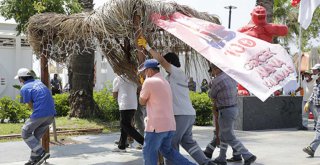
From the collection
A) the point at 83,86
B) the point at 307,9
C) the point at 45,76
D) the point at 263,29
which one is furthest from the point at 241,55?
the point at 83,86

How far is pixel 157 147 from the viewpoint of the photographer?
6.17m

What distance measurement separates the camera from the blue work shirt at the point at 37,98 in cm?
725

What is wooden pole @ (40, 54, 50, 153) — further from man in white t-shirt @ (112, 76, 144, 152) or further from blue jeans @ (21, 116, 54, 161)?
man in white t-shirt @ (112, 76, 144, 152)

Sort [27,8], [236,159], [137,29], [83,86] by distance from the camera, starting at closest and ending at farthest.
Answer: [137,29] < [236,159] < [27,8] < [83,86]

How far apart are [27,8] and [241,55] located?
7.15m

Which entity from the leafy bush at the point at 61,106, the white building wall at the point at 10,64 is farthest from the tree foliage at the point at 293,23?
the leafy bush at the point at 61,106

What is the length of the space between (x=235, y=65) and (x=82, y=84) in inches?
348

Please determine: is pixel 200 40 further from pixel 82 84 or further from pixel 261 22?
pixel 82 84

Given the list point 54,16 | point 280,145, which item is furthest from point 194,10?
point 280,145

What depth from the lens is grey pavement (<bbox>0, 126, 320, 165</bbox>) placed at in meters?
8.12

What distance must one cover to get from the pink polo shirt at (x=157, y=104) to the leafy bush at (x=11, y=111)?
8.00 m

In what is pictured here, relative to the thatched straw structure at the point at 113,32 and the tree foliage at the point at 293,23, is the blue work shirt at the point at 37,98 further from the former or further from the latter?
the tree foliage at the point at 293,23

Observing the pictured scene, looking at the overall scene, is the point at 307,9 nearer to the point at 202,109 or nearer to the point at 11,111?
the point at 202,109

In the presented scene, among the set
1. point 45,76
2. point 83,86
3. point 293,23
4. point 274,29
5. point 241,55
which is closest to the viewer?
point 241,55
